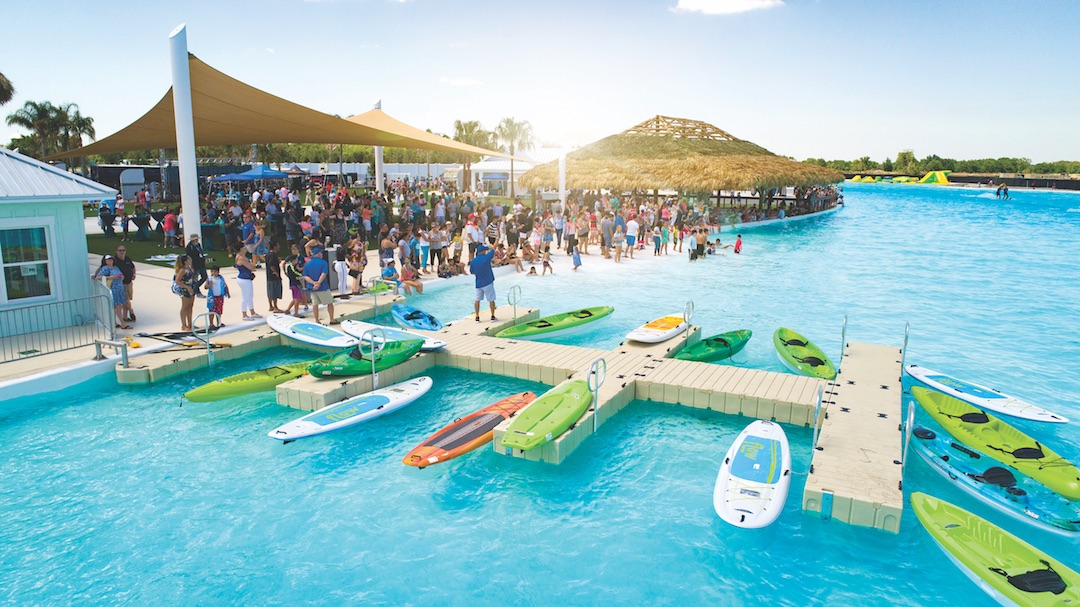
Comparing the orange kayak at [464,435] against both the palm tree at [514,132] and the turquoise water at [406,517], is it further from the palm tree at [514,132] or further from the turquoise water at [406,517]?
the palm tree at [514,132]

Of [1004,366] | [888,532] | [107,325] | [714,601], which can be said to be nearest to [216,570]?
[714,601]

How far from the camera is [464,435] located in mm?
8281

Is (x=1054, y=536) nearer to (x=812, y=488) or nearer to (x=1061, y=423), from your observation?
(x=812, y=488)

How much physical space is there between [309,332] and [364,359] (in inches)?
88.0

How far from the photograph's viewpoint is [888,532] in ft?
21.8

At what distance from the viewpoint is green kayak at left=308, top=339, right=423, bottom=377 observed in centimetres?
979

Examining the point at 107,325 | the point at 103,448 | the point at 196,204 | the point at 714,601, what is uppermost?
the point at 196,204

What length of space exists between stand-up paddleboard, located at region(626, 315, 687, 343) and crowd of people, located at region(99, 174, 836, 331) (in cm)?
298

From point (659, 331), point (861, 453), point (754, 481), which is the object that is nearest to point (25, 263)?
point (659, 331)

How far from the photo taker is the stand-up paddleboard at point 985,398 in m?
9.12

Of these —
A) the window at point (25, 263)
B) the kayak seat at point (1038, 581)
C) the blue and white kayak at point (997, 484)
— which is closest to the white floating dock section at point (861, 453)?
the blue and white kayak at point (997, 484)

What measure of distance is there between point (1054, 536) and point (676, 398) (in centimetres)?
453

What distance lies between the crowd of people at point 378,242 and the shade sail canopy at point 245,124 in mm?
2277

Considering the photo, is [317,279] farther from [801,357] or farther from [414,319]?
[801,357]
